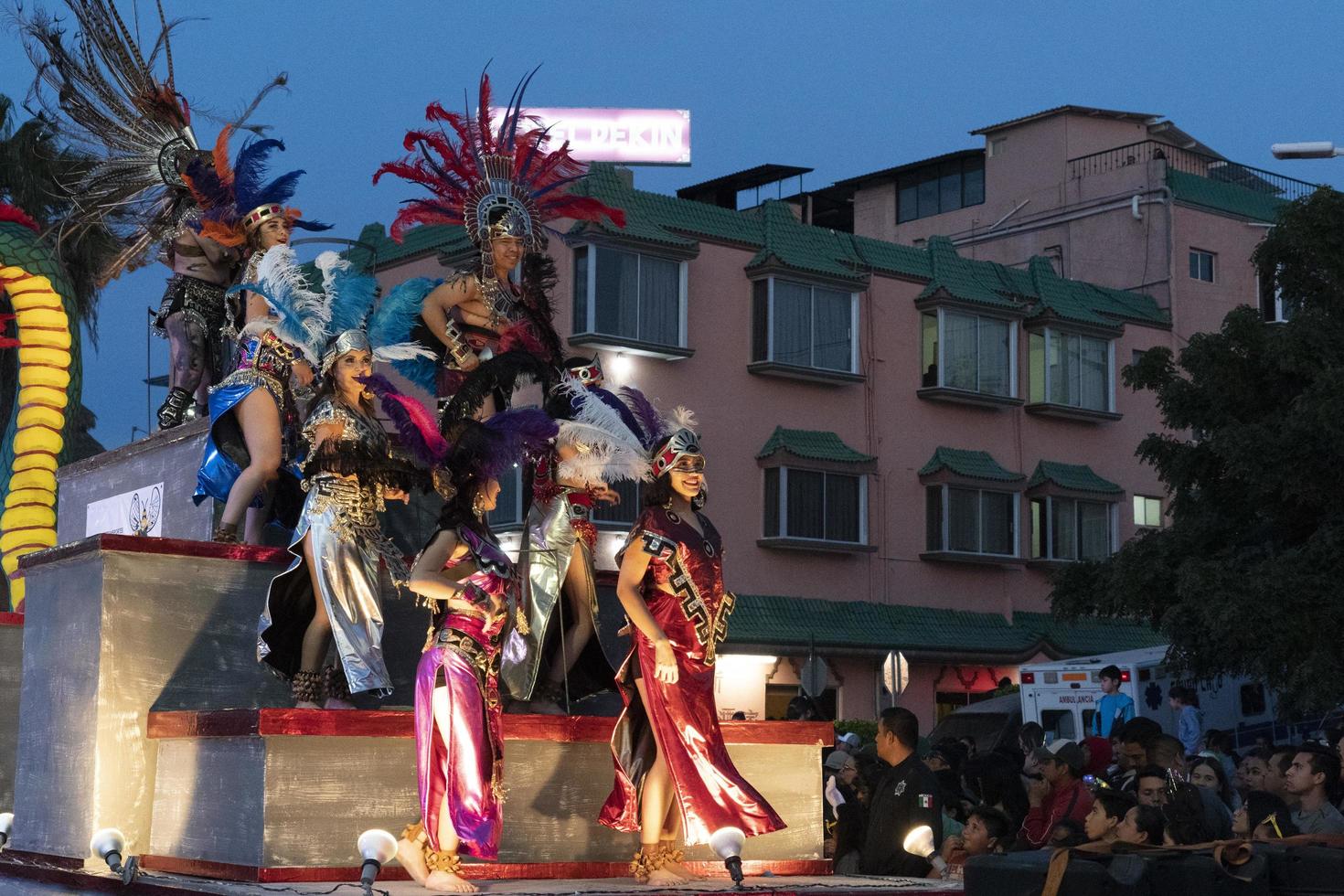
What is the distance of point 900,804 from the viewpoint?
875cm

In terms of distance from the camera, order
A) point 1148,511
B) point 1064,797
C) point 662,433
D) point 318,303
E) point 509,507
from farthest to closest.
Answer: point 1148,511 → point 509,507 → point 1064,797 → point 318,303 → point 662,433

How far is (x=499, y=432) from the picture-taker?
7.95 metres

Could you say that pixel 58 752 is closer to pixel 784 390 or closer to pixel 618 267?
pixel 618 267

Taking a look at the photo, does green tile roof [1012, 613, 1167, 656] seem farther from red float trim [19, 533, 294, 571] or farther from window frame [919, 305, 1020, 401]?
Answer: red float trim [19, 533, 294, 571]

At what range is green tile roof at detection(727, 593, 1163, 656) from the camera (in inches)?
1050

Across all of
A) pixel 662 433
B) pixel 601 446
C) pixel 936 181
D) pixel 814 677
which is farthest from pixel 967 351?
pixel 601 446

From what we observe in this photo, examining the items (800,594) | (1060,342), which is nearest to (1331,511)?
(800,594)

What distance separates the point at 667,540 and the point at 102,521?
4632 millimetres

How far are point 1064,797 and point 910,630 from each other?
19.5 m

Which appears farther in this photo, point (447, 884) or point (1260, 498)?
point (1260, 498)

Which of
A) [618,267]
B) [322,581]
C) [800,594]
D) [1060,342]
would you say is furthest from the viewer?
[1060,342]

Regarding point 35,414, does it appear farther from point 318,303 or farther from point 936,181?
point 936,181

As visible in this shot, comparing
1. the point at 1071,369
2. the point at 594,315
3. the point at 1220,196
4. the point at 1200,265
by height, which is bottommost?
the point at 594,315

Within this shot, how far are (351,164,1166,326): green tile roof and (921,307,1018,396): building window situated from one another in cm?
42
